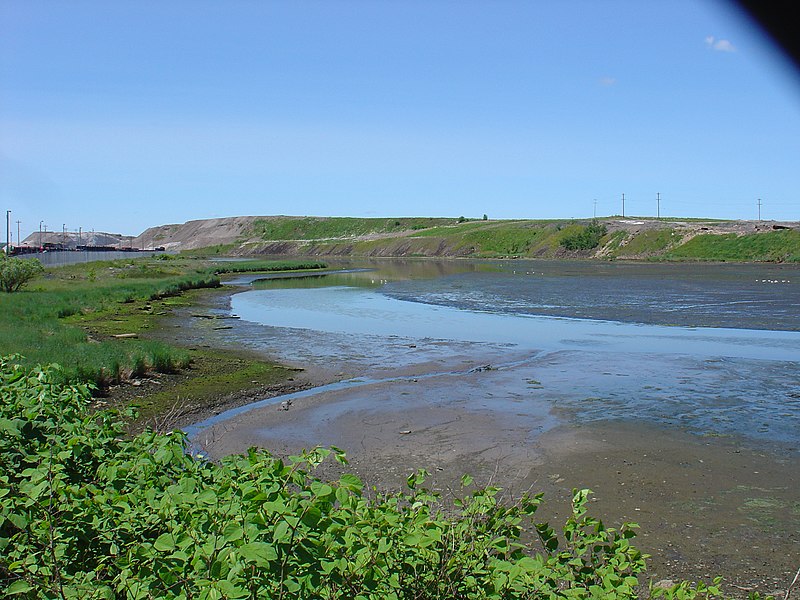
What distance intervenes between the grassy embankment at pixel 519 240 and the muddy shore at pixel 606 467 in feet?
255

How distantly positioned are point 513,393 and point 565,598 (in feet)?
43.3

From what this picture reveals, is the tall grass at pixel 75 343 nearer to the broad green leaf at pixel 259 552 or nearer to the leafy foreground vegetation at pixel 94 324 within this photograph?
the leafy foreground vegetation at pixel 94 324

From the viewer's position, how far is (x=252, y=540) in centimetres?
354

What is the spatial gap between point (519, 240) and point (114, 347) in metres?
111

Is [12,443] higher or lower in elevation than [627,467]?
higher

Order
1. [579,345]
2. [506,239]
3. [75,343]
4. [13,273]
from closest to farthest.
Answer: [75,343] < [579,345] < [13,273] < [506,239]

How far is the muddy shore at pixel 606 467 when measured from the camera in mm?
8078

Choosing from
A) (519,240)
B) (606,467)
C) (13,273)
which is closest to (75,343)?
(606,467)

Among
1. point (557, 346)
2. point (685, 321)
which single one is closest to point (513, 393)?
point (557, 346)

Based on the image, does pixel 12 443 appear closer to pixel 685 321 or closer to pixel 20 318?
pixel 20 318

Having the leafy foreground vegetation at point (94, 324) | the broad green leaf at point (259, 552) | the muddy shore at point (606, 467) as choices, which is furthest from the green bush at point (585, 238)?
the broad green leaf at point (259, 552)

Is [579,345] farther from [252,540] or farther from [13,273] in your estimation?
[13,273]

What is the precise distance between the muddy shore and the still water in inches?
41.4

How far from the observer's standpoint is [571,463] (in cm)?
1151
